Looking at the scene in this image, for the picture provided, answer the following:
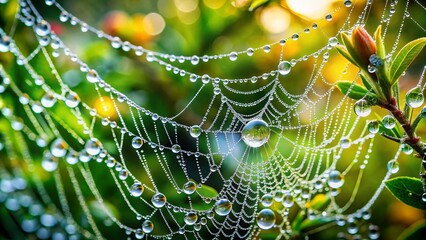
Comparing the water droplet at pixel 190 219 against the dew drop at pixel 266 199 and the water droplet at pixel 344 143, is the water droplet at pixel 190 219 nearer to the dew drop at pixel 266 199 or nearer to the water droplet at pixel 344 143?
the dew drop at pixel 266 199

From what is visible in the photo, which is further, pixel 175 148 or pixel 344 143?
pixel 175 148

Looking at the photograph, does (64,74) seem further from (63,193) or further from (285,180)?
(285,180)

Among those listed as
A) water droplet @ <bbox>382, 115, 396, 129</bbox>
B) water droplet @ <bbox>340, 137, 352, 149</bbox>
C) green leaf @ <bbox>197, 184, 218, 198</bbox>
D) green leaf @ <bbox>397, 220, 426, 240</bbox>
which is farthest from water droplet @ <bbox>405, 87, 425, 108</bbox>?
green leaf @ <bbox>197, 184, 218, 198</bbox>

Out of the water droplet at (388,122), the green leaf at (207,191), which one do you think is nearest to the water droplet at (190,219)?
the green leaf at (207,191)

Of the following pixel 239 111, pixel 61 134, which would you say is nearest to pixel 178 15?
pixel 239 111

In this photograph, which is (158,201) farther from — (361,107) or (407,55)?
(407,55)

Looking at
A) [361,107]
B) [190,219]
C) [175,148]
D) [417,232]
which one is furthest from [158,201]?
[417,232]

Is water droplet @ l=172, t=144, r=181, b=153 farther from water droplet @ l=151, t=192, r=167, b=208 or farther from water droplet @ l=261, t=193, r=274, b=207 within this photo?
water droplet @ l=261, t=193, r=274, b=207
